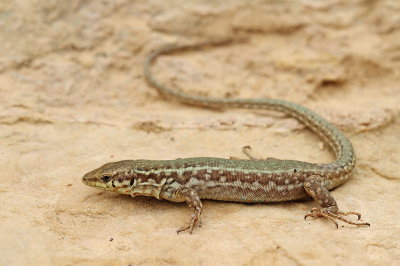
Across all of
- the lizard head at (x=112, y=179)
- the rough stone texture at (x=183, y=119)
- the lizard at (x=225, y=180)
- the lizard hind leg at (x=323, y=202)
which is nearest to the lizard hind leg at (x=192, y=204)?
the lizard at (x=225, y=180)

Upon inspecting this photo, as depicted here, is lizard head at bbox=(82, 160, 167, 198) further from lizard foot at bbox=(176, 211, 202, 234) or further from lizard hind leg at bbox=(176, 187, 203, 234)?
lizard foot at bbox=(176, 211, 202, 234)

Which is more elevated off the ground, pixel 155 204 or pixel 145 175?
pixel 145 175

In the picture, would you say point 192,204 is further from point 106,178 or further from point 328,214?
point 328,214

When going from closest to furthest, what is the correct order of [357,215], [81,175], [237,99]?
1. [357,215]
2. [81,175]
3. [237,99]

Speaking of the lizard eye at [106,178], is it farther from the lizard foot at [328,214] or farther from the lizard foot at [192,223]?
the lizard foot at [328,214]

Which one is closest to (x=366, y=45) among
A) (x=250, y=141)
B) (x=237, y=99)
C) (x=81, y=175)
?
(x=237, y=99)

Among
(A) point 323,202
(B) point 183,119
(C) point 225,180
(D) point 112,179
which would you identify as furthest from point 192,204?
(B) point 183,119

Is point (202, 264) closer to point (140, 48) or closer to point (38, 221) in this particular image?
point (38, 221)
